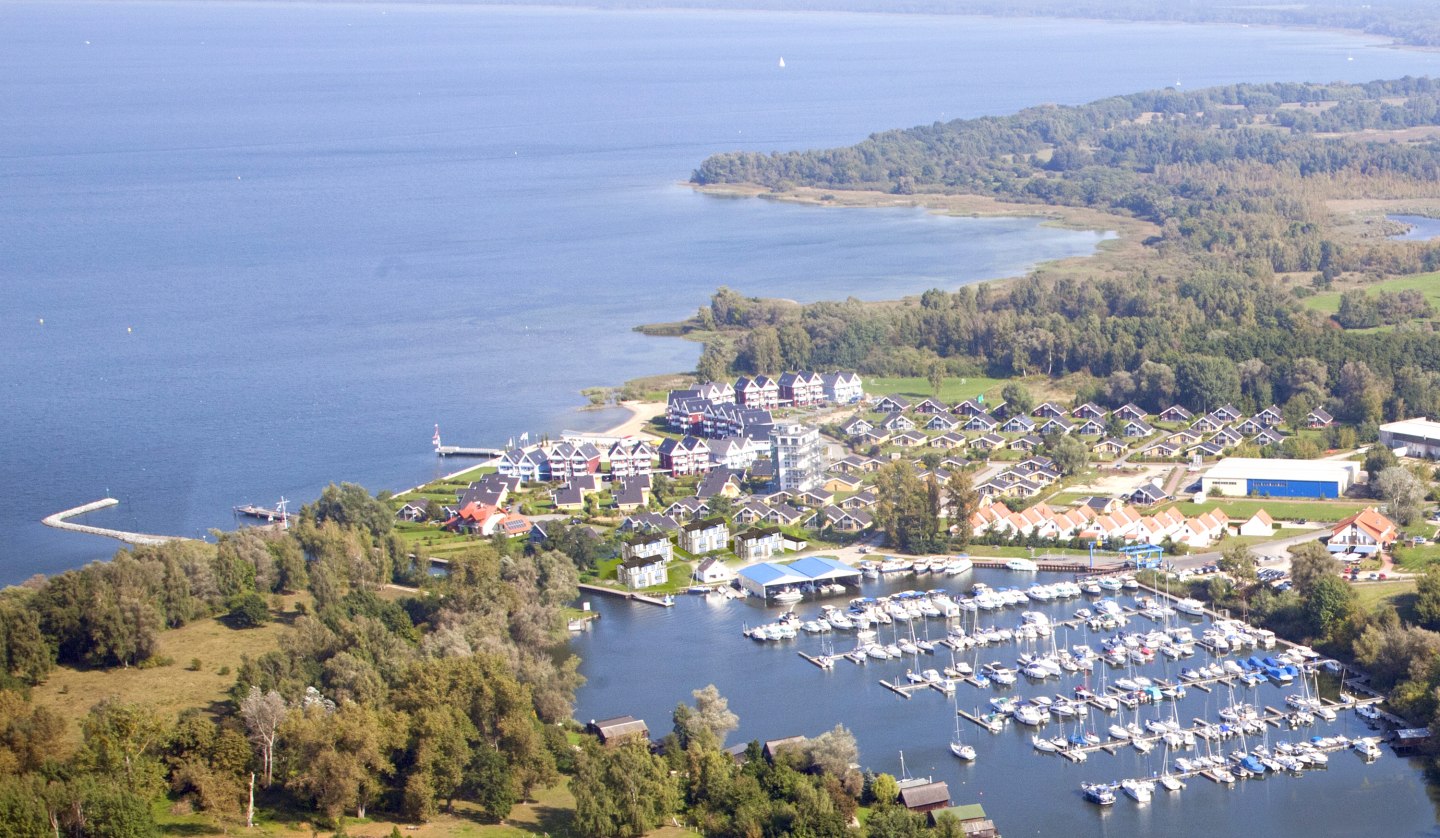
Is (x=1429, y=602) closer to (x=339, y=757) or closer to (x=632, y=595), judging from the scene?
(x=632, y=595)

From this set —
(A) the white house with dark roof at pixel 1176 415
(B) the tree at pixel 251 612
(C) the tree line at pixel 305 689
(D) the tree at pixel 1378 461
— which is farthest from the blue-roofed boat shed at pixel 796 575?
(A) the white house with dark roof at pixel 1176 415

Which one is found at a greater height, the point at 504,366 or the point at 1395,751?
the point at 504,366

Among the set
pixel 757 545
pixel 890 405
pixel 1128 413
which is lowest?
pixel 757 545

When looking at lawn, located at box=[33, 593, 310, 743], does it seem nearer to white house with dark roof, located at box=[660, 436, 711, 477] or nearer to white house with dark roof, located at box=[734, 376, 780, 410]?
white house with dark roof, located at box=[660, 436, 711, 477]

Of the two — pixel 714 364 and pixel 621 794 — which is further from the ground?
pixel 714 364

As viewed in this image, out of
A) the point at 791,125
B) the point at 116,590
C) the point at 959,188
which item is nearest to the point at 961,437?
the point at 116,590

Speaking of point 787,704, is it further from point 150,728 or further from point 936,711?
point 150,728

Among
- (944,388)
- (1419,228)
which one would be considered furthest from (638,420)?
(1419,228)

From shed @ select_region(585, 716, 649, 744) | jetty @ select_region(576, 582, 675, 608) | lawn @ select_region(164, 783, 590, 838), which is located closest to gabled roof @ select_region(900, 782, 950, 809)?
lawn @ select_region(164, 783, 590, 838)
